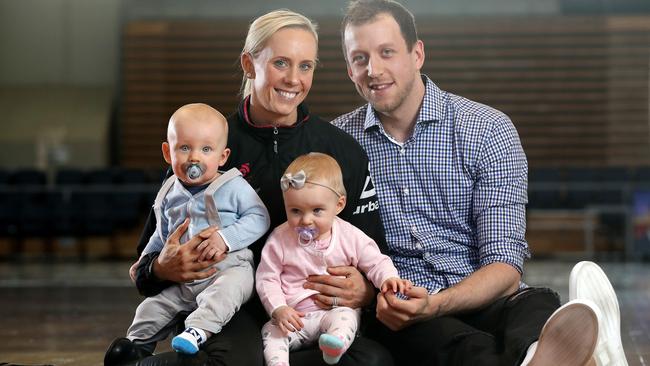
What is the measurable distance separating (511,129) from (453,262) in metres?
0.43

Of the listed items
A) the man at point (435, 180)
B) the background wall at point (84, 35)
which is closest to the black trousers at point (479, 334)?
the man at point (435, 180)

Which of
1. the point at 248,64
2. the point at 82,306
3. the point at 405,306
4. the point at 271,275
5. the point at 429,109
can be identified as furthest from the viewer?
the point at 82,306

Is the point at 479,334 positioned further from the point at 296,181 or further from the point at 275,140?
the point at 275,140

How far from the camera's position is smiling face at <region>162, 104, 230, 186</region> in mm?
2557

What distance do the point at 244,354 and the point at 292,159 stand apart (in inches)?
24.5

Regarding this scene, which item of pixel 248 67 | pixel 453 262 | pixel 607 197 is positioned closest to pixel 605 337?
pixel 453 262

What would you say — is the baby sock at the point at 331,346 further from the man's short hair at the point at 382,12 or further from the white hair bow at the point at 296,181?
the man's short hair at the point at 382,12

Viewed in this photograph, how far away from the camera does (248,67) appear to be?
9.26 feet

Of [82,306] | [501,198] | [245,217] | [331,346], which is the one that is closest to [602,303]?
[501,198]

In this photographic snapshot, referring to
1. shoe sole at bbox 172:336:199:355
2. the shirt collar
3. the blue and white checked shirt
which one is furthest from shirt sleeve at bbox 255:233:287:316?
the shirt collar

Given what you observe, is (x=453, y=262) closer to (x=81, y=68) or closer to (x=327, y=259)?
(x=327, y=259)

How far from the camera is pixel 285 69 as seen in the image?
270 centimetres

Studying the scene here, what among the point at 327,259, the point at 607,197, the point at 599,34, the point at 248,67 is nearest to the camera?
the point at 327,259

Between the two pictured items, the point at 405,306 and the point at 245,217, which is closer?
the point at 405,306
